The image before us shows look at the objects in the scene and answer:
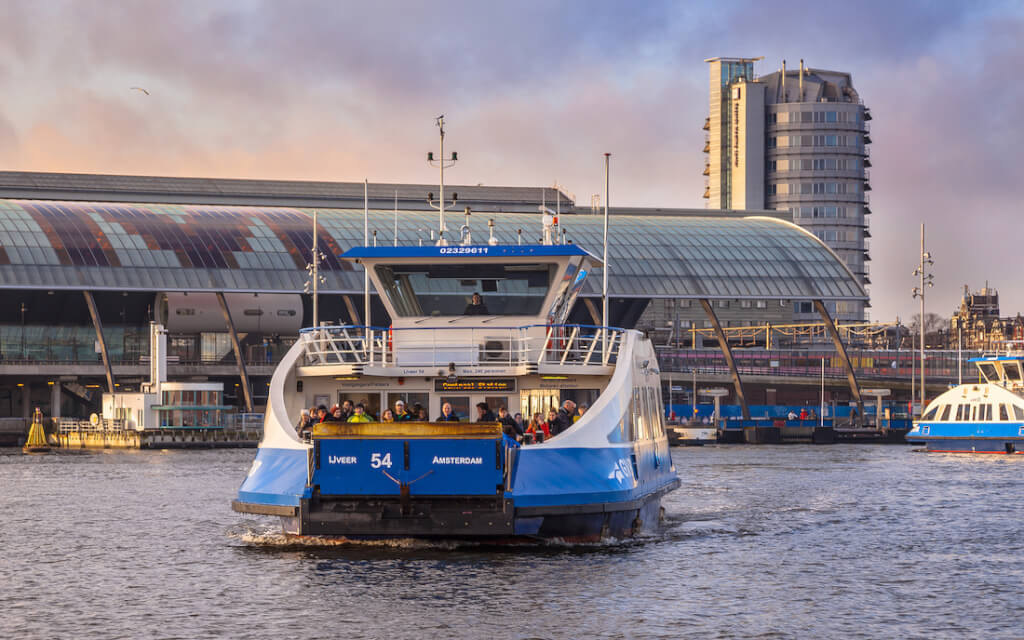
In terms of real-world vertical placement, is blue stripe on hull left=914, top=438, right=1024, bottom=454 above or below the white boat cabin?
below

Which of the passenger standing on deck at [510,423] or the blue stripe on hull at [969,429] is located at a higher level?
the passenger standing on deck at [510,423]

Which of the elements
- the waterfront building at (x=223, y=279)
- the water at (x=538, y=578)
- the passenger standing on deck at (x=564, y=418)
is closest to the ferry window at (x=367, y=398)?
the water at (x=538, y=578)

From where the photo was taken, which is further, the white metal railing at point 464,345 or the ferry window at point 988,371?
the ferry window at point 988,371

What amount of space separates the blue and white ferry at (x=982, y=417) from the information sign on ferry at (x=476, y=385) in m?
56.3

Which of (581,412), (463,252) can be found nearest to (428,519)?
(581,412)

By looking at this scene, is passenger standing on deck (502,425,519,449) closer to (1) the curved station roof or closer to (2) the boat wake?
(2) the boat wake

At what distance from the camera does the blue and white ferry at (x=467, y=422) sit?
32.2 meters

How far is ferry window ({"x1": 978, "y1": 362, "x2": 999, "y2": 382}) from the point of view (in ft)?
310

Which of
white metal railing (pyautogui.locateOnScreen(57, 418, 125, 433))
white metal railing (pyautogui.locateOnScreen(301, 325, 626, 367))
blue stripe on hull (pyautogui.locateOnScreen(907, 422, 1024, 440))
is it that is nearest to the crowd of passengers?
white metal railing (pyautogui.locateOnScreen(301, 325, 626, 367))

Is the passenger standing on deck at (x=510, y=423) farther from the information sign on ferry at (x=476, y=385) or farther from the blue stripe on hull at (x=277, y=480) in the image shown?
the blue stripe on hull at (x=277, y=480)

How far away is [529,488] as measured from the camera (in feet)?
107

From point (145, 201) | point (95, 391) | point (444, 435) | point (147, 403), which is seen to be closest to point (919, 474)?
point (444, 435)

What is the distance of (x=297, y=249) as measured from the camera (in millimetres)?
124625

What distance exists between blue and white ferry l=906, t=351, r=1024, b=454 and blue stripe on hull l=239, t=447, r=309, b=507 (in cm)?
6181
